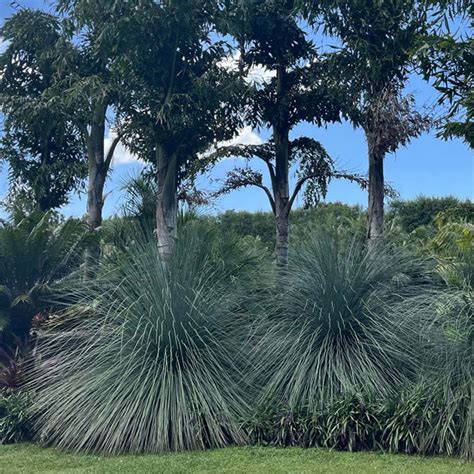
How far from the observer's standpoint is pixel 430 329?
6.40 m

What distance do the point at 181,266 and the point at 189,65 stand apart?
15.0 feet

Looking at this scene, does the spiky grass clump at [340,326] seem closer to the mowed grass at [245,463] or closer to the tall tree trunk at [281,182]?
the mowed grass at [245,463]

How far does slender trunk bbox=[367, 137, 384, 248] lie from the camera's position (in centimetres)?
998

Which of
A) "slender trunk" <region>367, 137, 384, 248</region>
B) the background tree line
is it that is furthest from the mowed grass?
"slender trunk" <region>367, 137, 384, 248</region>

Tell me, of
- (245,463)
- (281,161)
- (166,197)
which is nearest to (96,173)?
(166,197)

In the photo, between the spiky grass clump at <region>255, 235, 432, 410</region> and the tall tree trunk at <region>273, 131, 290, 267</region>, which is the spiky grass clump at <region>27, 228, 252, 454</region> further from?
the tall tree trunk at <region>273, 131, 290, 267</region>

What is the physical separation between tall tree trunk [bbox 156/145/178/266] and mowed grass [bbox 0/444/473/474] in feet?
13.3

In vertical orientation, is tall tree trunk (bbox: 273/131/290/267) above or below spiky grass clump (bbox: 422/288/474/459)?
above

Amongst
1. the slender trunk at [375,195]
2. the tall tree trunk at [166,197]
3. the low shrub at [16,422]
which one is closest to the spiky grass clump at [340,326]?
the slender trunk at [375,195]

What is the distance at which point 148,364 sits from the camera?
6.79 metres

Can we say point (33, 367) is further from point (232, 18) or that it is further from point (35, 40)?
point (35, 40)

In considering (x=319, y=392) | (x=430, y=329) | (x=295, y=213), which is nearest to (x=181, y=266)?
(x=319, y=392)

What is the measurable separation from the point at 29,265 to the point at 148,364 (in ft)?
11.7

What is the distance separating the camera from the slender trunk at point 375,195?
9984 mm
